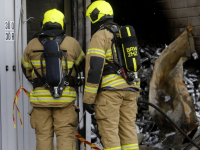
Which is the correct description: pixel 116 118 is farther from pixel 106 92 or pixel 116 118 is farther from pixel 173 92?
pixel 173 92

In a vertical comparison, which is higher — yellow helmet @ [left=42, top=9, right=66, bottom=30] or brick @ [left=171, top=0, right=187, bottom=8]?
brick @ [left=171, top=0, right=187, bottom=8]

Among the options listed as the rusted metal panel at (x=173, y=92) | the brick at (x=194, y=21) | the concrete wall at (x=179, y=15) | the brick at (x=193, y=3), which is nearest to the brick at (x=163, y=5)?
the concrete wall at (x=179, y=15)

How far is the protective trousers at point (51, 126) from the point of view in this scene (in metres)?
4.55

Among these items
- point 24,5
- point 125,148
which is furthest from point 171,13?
point 125,148

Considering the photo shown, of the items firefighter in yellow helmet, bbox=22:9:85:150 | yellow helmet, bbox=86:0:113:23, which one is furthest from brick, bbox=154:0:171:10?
firefighter in yellow helmet, bbox=22:9:85:150

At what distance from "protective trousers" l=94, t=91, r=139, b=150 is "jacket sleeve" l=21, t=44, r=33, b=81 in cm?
91

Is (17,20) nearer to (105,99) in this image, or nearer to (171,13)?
(105,99)

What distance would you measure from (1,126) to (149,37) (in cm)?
419

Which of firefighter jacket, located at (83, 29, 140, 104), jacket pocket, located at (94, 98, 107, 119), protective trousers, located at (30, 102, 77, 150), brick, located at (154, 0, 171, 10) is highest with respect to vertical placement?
brick, located at (154, 0, 171, 10)

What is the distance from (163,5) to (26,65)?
13.5 feet

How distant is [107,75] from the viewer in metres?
4.45

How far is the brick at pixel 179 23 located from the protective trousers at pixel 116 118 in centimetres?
363

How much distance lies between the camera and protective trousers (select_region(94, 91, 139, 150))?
437 cm

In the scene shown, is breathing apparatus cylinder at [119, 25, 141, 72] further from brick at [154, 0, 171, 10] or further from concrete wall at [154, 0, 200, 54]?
brick at [154, 0, 171, 10]
